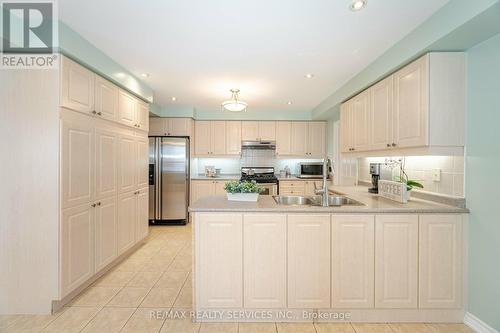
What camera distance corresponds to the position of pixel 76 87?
227 centimetres

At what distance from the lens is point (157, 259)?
331 centimetres

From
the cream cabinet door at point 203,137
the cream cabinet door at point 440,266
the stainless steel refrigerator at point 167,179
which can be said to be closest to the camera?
the cream cabinet door at point 440,266

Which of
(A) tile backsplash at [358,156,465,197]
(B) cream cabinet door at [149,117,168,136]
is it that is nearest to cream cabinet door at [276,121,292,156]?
(B) cream cabinet door at [149,117,168,136]

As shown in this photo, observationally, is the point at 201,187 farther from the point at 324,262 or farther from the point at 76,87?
the point at 324,262

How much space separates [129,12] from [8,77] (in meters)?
1.20

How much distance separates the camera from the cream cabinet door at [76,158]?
2.14 m

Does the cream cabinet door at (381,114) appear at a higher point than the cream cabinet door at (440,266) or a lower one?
higher

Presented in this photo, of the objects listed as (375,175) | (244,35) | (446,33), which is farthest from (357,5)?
(375,175)

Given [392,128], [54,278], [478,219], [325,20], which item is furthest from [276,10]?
[54,278]

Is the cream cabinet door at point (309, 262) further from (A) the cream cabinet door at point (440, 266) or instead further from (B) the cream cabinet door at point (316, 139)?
(B) the cream cabinet door at point (316, 139)

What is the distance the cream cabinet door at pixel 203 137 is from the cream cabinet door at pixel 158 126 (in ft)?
2.17

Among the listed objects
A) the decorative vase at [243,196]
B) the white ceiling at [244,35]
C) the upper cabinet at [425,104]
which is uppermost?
the white ceiling at [244,35]

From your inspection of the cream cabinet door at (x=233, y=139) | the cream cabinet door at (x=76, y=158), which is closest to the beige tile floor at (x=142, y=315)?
the cream cabinet door at (x=76, y=158)

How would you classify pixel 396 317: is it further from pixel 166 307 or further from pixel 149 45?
pixel 149 45
